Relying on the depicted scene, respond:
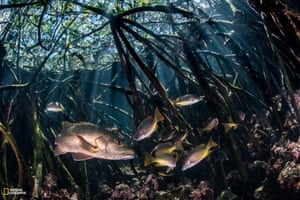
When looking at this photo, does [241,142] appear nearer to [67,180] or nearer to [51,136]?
[67,180]

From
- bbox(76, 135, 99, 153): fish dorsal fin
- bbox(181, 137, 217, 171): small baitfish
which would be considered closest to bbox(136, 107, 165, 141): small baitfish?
bbox(181, 137, 217, 171): small baitfish

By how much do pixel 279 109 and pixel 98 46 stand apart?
8010mm

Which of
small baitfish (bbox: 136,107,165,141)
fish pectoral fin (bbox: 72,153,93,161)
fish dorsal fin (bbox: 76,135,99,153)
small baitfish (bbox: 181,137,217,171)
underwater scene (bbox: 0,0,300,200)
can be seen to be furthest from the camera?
small baitfish (bbox: 181,137,217,171)

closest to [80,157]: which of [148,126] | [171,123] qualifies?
[148,126]

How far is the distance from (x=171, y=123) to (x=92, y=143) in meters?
2.46

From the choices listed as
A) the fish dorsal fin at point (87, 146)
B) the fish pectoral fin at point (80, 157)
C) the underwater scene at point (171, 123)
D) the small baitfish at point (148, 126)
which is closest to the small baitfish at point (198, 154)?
the underwater scene at point (171, 123)

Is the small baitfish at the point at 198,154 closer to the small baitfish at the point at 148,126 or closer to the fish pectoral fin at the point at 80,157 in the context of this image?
the small baitfish at the point at 148,126

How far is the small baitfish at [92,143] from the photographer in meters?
2.23

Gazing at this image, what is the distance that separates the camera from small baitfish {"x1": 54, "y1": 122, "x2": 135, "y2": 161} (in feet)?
7.30

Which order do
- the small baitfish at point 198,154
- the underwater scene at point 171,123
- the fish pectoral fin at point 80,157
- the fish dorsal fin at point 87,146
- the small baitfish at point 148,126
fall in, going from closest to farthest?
→ the fish dorsal fin at point 87,146
the fish pectoral fin at point 80,157
the underwater scene at point 171,123
the small baitfish at point 148,126
the small baitfish at point 198,154

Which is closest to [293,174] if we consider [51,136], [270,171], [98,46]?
[270,171]

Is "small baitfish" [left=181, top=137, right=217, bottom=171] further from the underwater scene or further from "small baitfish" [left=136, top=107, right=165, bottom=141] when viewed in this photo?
"small baitfish" [left=136, top=107, right=165, bottom=141]

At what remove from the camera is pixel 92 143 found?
7.54 feet

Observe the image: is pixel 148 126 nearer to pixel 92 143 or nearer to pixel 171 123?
pixel 171 123
